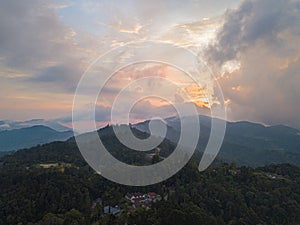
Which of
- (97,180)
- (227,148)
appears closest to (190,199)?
(97,180)

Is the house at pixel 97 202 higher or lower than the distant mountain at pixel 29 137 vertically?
lower

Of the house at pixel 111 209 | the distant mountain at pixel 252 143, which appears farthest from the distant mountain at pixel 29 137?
the house at pixel 111 209

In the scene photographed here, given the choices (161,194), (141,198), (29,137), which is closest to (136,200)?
(141,198)

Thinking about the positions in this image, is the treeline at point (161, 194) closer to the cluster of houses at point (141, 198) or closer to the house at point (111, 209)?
the house at point (111, 209)

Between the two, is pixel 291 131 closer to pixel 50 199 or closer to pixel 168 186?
pixel 168 186

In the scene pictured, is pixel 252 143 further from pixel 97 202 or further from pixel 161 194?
pixel 97 202
